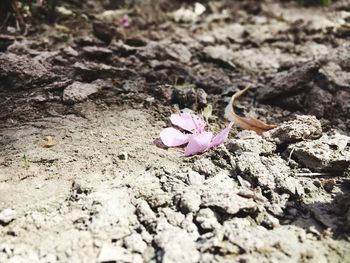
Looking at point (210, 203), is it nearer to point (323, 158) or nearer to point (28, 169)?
point (323, 158)

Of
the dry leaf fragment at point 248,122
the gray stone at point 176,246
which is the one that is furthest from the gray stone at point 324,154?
the gray stone at point 176,246

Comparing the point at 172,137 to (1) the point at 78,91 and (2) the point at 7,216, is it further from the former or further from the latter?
(2) the point at 7,216

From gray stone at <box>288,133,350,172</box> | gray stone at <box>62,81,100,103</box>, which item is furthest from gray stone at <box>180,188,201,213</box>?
gray stone at <box>62,81,100,103</box>

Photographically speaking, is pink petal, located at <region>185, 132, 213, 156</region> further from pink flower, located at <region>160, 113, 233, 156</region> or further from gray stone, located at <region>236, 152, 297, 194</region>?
gray stone, located at <region>236, 152, 297, 194</region>

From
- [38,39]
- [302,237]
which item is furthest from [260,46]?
[302,237]

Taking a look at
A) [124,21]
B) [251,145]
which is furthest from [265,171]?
[124,21]

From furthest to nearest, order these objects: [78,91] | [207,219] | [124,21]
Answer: [124,21] < [78,91] < [207,219]

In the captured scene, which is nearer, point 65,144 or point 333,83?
point 65,144
